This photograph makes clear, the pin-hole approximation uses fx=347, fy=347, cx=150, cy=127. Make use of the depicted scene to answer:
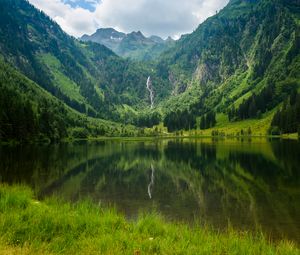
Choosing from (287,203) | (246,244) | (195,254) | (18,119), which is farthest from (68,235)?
(18,119)

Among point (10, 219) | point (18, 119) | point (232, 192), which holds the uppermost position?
point (18, 119)

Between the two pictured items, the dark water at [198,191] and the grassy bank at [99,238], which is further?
the dark water at [198,191]

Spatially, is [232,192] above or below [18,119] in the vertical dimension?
below

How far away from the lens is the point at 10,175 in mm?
54344

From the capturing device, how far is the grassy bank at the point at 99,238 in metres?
15.8

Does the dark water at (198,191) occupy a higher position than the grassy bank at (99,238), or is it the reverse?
the grassy bank at (99,238)

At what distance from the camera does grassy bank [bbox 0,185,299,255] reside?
15750 millimetres

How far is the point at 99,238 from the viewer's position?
17.7 meters

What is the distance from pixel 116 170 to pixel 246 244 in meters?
52.5

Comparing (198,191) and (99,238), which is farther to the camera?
(198,191)

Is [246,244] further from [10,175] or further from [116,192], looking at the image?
[10,175]

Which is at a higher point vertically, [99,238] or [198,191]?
[99,238]

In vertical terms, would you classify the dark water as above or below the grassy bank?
below

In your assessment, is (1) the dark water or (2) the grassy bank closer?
(2) the grassy bank
